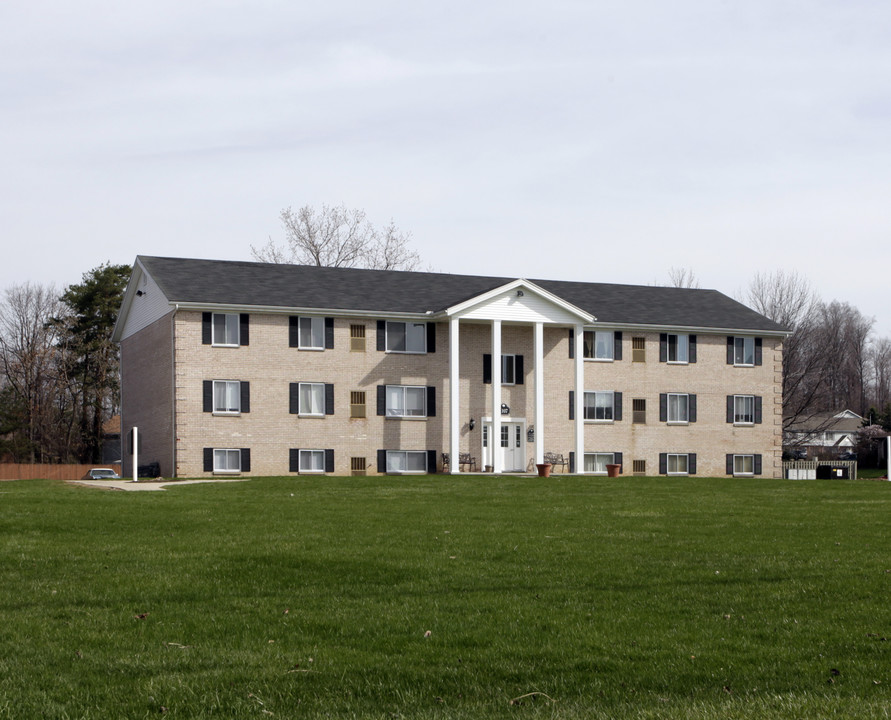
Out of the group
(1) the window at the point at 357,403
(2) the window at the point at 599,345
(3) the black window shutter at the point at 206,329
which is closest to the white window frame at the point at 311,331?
(1) the window at the point at 357,403

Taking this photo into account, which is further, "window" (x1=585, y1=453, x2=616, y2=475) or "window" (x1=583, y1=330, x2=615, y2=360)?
"window" (x1=583, y1=330, x2=615, y2=360)

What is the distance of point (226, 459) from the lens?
39875 mm

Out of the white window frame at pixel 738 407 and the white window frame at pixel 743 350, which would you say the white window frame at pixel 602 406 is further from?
the white window frame at pixel 743 350

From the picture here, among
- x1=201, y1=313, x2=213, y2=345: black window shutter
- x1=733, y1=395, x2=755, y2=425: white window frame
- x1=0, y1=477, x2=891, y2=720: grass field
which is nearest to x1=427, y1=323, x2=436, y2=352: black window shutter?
x1=201, y1=313, x2=213, y2=345: black window shutter

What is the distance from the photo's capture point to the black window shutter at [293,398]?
40.9 m

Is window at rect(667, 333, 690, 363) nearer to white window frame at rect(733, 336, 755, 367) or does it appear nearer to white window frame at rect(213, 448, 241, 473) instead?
white window frame at rect(733, 336, 755, 367)

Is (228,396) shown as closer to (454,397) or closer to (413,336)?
(413,336)

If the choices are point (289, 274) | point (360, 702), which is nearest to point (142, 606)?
point (360, 702)

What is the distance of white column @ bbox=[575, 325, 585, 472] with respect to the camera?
141 feet

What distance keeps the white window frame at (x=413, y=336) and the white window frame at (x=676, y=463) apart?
12.0m

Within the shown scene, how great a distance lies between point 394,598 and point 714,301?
42.0m

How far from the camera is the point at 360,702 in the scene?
7266 mm

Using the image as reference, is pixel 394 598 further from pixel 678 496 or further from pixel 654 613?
pixel 678 496

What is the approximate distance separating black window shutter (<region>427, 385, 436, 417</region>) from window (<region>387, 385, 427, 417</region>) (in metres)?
0.12
